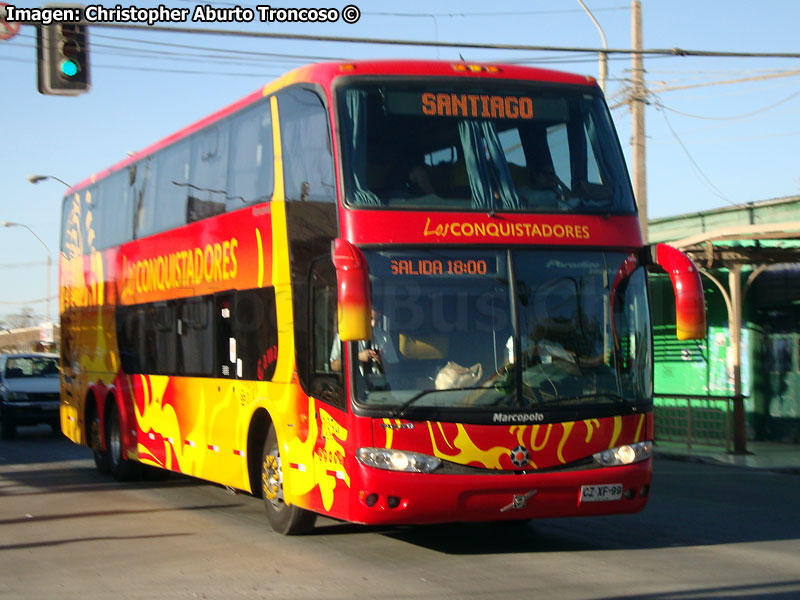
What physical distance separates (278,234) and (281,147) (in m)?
0.83

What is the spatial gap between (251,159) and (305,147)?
155 centimetres

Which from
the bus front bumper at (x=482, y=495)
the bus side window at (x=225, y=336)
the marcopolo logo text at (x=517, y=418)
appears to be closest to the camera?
the bus front bumper at (x=482, y=495)

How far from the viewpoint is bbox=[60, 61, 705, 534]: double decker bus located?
908 cm

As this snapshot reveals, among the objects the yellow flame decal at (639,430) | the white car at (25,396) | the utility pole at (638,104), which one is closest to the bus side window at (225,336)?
the yellow flame decal at (639,430)

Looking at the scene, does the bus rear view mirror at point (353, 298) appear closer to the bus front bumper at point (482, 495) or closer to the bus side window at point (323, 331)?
the bus side window at point (323, 331)

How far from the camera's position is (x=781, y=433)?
22844 mm

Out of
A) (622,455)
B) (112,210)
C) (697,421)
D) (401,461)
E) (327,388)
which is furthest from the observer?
(697,421)

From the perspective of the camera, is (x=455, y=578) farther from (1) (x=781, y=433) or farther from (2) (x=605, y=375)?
(1) (x=781, y=433)

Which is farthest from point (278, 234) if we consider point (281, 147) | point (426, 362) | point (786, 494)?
point (786, 494)

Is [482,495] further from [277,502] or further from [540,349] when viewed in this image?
[277,502]

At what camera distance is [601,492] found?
9383mm

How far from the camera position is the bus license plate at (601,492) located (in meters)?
9.33

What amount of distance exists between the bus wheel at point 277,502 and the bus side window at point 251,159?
2361 mm

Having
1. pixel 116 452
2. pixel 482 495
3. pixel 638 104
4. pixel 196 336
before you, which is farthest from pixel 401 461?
pixel 638 104
